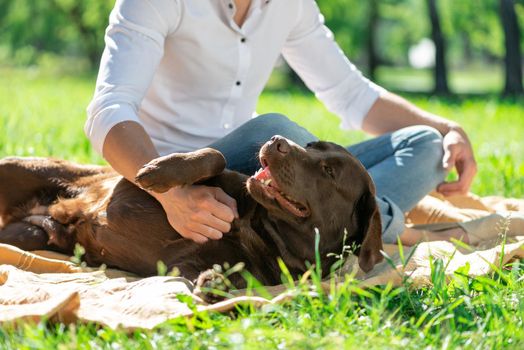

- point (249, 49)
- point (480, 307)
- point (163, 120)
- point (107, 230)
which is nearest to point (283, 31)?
point (249, 49)

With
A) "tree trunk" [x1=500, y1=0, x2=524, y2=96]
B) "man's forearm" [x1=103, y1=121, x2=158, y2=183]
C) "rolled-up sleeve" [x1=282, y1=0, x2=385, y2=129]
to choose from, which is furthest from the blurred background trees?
"man's forearm" [x1=103, y1=121, x2=158, y2=183]

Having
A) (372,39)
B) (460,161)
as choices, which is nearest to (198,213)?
(460,161)

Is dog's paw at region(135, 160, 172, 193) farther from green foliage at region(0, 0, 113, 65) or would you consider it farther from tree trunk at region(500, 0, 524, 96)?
green foliage at region(0, 0, 113, 65)

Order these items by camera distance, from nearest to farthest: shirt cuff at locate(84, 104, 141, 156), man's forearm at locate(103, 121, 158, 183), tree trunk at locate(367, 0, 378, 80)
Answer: man's forearm at locate(103, 121, 158, 183) < shirt cuff at locate(84, 104, 141, 156) < tree trunk at locate(367, 0, 378, 80)

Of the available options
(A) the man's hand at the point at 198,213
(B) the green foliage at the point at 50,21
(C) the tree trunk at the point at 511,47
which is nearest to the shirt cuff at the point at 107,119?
(A) the man's hand at the point at 198,213

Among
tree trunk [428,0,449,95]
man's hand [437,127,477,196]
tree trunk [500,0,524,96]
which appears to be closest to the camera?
man's hand [437,127,477,196]

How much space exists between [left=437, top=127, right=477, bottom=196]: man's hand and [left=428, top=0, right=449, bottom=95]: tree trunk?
63.6ft

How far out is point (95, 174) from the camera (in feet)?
13.1

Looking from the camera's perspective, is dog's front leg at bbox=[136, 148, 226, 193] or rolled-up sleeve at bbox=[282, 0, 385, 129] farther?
rolled-up sleeve at bbox=[282, 0, 385, 129]

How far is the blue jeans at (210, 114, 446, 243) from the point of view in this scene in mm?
3760

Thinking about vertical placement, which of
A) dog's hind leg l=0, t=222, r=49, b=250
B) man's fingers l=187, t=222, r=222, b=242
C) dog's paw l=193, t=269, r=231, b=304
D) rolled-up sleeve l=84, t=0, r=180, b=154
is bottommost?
dog's hind leg l=0, t=222, r=49, b=250

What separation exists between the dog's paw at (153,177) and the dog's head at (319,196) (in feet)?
1.07

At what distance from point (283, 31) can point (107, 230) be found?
4.88ft

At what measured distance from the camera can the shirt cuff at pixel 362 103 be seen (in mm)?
4613
